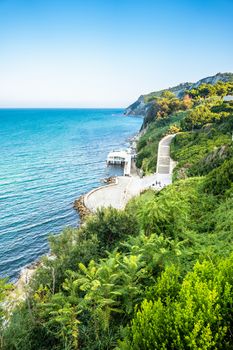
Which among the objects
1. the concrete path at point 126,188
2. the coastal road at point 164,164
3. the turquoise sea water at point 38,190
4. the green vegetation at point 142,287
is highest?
the green vegetation at point 142,287

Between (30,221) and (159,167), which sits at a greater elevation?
(159,167)

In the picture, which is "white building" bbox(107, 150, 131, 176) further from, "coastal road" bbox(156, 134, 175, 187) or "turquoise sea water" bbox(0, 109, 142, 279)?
"coastal road" bbox(156, 134, 175, 187)

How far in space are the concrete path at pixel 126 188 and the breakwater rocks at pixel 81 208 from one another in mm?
516

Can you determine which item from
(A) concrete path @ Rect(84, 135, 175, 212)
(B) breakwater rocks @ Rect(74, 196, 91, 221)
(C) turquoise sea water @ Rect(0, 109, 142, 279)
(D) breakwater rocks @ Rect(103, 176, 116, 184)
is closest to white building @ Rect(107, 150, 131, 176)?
(C) turquoise sea water @ Rect(0, 109, 142, 279)

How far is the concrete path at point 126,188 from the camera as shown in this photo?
37250mm

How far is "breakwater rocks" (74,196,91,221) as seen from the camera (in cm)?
3531

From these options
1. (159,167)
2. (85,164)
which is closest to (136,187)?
(159,167)

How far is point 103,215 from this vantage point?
52.2 ft

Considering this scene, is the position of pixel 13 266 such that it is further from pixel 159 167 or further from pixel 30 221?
pixel 159 167

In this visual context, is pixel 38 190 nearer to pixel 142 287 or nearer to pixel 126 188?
pixel 126 188

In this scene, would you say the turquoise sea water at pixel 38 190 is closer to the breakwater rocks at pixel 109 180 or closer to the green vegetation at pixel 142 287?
the breakwater rocks at pixel 109 180

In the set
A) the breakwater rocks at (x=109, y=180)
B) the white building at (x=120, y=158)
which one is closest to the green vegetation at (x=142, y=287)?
the breakwater rocks at (x=109, y=180)

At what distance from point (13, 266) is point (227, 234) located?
20465 millimetres

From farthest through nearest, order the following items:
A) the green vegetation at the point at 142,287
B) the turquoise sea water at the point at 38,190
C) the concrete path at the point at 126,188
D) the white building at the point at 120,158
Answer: the white building at the point at 120,158 < the concrete path at the point at 126,188 < the turquoise sea water at the point at 38,190 < the green vegetation at the point at 142,287
